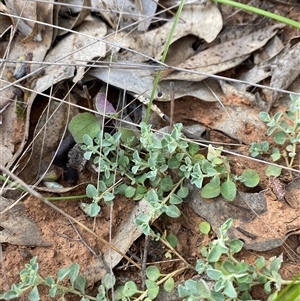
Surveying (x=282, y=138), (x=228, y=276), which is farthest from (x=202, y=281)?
(x=282, y=138)

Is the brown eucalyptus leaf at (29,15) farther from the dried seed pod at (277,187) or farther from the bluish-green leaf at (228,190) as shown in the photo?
the dried seed pod at (277,187)

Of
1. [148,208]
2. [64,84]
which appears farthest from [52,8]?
[148,208]

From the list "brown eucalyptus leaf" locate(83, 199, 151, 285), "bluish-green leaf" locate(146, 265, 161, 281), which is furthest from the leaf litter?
"bluish-green leaf" locate(146, 265, 161, 281)

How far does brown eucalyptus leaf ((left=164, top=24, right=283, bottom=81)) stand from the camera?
1.90 meters

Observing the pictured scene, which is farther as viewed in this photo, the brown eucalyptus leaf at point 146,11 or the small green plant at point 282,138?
the brown eucalyptus leaf at point 146,11

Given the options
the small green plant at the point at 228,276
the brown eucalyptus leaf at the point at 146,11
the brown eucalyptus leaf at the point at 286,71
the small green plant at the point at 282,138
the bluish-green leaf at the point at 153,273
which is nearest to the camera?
the small green plant at the point at 228,276

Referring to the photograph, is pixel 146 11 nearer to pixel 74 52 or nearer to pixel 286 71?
pixel 74 52

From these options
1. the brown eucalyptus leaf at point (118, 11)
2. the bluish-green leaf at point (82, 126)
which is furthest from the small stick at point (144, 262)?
the brown eucalyptus leaf at point (118, 11)

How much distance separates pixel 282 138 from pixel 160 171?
1.47 ft

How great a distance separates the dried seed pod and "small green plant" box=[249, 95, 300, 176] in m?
0.02

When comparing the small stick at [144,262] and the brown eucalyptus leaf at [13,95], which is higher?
the brown eucalyptus leaf at [13,95]

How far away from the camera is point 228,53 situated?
192 centimetres

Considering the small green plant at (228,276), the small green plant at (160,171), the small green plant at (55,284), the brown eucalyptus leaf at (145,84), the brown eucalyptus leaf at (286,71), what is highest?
the brown eucalyptus leaf at (286,71)

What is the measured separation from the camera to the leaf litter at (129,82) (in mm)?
1613
